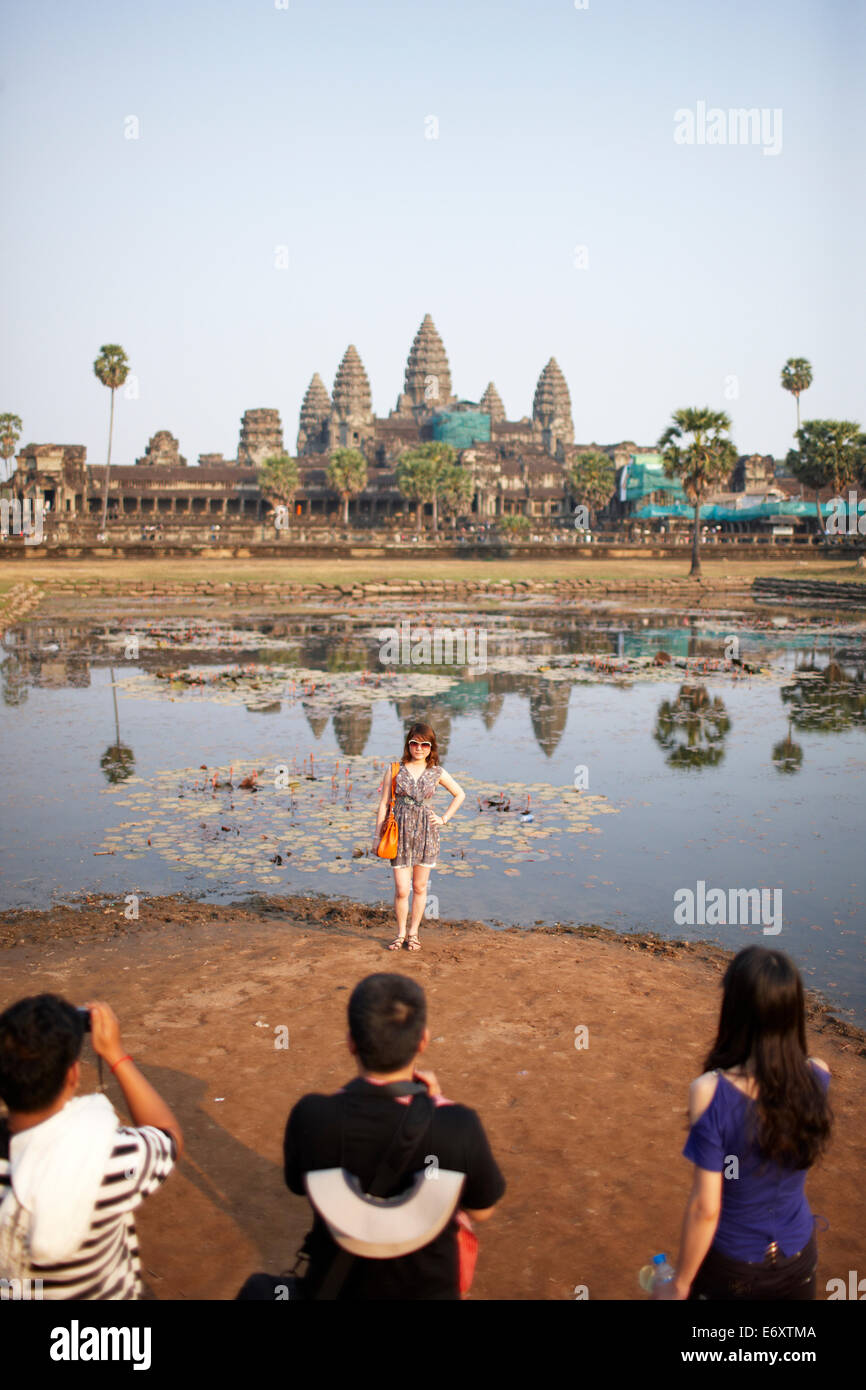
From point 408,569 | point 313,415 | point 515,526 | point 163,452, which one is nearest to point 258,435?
point 163,452

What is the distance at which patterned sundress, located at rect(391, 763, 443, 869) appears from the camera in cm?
759

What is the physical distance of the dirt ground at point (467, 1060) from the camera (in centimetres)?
447

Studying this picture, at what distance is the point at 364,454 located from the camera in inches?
5123

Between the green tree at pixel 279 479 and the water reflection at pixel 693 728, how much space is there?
84242 mm

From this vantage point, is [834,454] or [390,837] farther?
[834,454]

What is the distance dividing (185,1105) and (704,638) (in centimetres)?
2719

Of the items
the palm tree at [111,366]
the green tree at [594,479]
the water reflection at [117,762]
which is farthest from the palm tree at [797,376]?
the water reflection at [117,762]

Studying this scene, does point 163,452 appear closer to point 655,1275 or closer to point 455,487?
point 455,487

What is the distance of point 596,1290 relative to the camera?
4133 mm

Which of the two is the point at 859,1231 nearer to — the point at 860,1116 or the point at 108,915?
the point at 860,1116

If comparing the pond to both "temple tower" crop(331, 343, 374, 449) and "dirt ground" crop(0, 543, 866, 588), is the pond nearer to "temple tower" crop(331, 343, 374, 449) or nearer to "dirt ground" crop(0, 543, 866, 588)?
"dirt ground" crop(0, 543, 866, 588)

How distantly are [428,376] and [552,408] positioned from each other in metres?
16.9

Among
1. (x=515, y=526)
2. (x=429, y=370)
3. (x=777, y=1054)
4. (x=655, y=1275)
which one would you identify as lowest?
(x=655, y=1275)

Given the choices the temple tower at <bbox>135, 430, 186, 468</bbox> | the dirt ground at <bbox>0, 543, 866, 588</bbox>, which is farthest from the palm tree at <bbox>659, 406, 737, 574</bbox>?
the temple tower at <bbox>135, 430, 186, 468</bbox>
